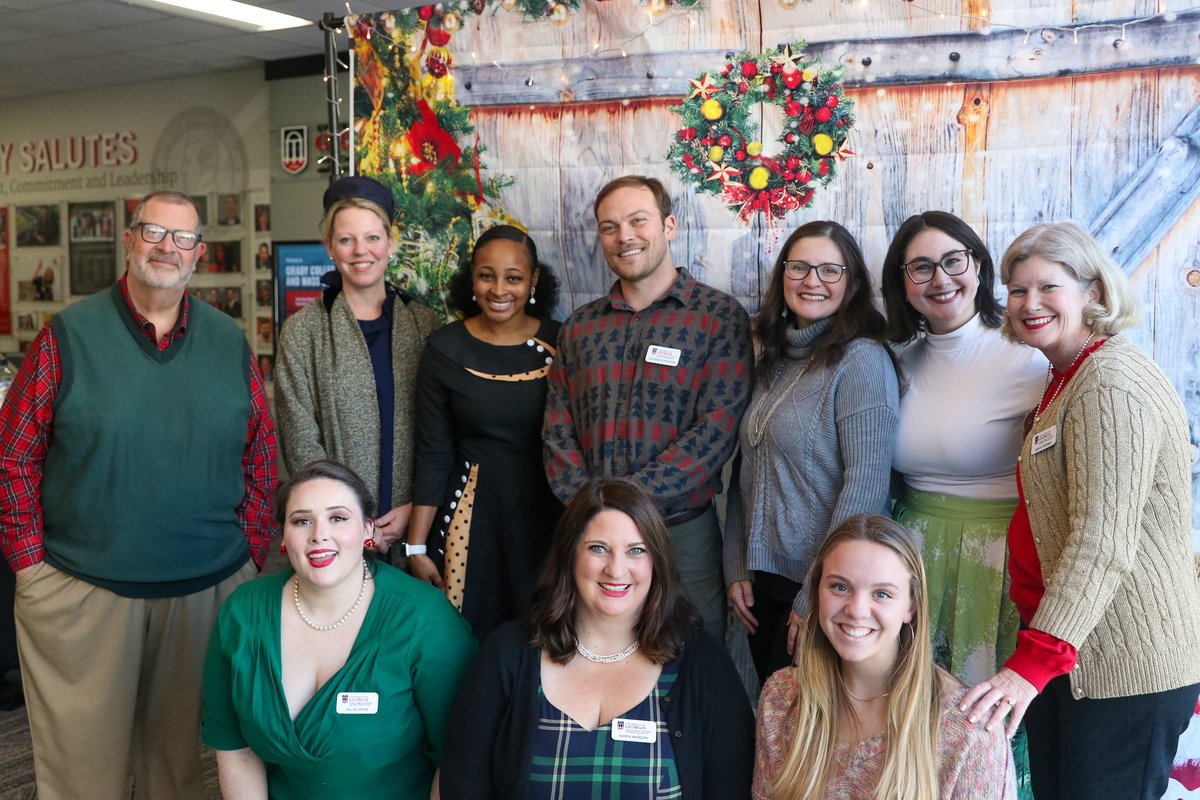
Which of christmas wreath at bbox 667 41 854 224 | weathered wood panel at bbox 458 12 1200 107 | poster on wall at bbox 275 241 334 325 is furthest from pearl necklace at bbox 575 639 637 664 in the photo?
poster on wall at bbox 275 241 334 325

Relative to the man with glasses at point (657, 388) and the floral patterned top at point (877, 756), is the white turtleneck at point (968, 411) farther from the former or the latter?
the floral patterned top at point (877, 756)

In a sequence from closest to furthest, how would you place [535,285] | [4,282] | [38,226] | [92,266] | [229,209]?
[535,285]
[229,209]
[92,266]
[38,226]
[4,282]

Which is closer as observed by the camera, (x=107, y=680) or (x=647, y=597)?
(x=647, y=597)

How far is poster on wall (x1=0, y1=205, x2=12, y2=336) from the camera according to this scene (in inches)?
367

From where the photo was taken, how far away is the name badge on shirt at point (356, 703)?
6.51 ft

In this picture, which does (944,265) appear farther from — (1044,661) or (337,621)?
(337,621)

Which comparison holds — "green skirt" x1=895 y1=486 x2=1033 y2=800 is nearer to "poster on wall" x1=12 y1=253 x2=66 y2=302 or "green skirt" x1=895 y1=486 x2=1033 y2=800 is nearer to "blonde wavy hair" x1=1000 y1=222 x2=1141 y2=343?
"blonde wavy hair" x1=1000 y1=222 x2=1141 y2=343

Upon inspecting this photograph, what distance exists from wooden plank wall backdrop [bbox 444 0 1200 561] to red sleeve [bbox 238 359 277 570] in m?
0.92

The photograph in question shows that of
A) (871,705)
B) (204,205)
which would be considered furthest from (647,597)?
(204,205)

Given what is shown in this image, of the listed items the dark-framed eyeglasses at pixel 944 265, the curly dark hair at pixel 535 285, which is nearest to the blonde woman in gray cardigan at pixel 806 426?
the dark-framed eyeglasses at pixel 944 265

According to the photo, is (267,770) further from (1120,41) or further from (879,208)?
(1120,41)

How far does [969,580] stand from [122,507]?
195 cm

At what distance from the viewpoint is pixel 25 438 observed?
2.42 m

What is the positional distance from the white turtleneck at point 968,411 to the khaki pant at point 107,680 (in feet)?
5.73
